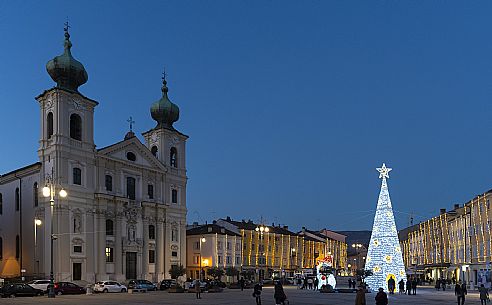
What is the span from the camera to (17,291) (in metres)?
45.8

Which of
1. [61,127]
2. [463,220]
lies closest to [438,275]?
[463,220]

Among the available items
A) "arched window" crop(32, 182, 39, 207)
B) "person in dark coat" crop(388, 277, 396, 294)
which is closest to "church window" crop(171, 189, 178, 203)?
"arched window" crop(32, 182, 39, 207)

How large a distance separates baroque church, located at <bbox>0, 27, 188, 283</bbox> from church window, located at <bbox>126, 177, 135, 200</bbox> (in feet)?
0.31

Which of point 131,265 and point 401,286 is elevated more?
point 131,265

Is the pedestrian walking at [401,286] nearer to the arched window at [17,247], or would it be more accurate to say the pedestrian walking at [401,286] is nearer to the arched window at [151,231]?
the arched window at [151,231]

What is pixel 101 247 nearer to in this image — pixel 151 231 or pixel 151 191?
pixel 151 231

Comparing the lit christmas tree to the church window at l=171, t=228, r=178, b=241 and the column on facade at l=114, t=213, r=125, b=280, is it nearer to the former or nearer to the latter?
the column on facade at l=114, t=213, r=125, b=280

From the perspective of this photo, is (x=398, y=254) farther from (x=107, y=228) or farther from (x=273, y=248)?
(x=273, y=248)

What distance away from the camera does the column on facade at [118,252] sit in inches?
2665

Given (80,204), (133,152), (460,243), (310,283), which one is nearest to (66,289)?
(80,204)

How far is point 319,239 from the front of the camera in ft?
465

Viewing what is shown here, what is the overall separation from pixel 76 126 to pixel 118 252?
48.8 feet

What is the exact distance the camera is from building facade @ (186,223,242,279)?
3610 inches

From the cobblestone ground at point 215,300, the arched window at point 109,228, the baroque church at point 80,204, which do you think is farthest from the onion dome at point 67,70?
the cobblestone ground at point 215,300
